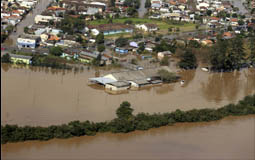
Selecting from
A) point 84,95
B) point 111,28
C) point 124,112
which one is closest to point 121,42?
point 111,28

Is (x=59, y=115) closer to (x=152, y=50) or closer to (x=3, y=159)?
(x=3, y=159)

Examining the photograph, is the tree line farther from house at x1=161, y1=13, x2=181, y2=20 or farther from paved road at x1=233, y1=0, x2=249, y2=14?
paved road at x1=233, y1=0, x2=249, y2=14

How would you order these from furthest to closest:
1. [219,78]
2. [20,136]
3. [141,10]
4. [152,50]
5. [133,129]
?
[141,10], [152,50], [219,78], [133,129], [20,136]

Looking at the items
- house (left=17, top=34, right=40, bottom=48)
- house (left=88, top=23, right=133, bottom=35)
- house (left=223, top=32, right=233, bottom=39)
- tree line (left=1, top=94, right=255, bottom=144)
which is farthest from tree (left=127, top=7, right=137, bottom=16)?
tree line (left=1, top=94, right=255, bottom=144)

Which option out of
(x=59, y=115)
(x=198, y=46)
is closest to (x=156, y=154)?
(x=59, y=115)

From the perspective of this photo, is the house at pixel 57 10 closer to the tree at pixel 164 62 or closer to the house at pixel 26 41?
the house at pixel 26 41

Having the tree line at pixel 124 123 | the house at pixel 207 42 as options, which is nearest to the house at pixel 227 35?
the house at pixel 207 42

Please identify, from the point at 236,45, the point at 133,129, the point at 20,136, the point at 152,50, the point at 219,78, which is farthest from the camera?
the point at 152,50
